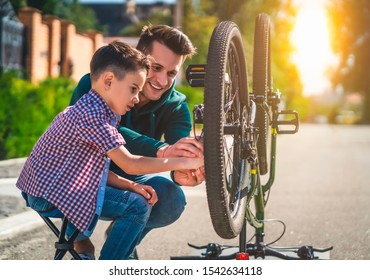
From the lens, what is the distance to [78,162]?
9.88 feet

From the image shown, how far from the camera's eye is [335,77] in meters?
38.1

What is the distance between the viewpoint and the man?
131 inches

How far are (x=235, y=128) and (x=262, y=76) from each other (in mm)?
847

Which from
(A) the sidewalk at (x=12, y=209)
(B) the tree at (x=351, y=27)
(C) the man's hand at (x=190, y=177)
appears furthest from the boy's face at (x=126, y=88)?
(B) the tree at (x=351, y=27)

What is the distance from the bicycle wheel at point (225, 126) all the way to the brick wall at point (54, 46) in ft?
38.4

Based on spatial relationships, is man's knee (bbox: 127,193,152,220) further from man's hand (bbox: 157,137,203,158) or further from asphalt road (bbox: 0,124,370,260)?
asphalt road (bbox: 0,124,370,260)

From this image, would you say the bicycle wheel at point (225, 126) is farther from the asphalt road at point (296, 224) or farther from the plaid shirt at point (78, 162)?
the asphalt road at point (296, 224)

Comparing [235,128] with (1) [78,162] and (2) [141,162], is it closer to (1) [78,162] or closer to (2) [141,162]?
(2) [141,162]

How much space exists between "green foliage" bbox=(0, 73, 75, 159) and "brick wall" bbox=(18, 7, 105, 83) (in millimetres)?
5043

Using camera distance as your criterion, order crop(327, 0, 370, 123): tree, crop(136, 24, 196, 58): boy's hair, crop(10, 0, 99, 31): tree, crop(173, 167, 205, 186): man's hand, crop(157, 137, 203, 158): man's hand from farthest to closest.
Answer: crop(327, 0, 370, 123): tree
crop(10, 0, 99, 31): tree
crop(136, 24, 196, 58): boy's hair
crop(173, 167, 205, 186): man's hand
crop(157, 137, 203, 158): man's hand

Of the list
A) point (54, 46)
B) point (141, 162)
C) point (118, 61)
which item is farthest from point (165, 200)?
point (54, 46)

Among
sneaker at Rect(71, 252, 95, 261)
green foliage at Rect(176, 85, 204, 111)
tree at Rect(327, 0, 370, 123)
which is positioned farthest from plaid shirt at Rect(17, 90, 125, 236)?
tree at Rect(327, 0, 370, 123)

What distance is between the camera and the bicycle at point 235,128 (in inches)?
106
